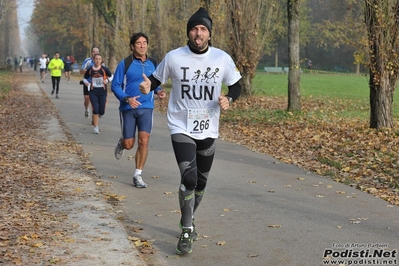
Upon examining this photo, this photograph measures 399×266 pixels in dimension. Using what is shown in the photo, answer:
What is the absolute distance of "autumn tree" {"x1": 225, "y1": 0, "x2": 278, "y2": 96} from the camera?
24.8 m

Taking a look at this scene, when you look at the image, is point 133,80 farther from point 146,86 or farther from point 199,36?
point 199,36

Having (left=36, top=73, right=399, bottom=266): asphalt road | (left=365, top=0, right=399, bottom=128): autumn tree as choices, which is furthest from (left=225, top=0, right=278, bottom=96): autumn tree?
(left=36, top=73, right=399, bottom=266): asphalt road

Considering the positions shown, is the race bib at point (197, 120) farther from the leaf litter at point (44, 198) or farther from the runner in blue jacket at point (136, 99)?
the runner in blue jacket at point (136, 99)

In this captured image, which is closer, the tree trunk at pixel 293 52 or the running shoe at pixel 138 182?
the running shoe at pixel 138 182

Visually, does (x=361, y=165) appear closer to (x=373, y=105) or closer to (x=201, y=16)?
(x=373, y=105)

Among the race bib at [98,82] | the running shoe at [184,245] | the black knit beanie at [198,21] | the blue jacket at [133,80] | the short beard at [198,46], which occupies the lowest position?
the running shoe at [184,245]

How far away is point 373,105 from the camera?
1559cm

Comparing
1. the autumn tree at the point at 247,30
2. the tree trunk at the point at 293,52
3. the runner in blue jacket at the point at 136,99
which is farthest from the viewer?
the autumn tree at the point at 247,30

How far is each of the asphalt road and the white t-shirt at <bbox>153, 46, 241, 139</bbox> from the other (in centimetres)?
110

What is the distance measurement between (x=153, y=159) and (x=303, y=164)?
2579mm

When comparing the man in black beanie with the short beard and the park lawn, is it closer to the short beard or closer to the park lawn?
the short beard

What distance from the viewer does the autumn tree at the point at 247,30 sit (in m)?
24.8

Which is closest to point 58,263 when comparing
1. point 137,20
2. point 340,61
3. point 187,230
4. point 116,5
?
point 187,230

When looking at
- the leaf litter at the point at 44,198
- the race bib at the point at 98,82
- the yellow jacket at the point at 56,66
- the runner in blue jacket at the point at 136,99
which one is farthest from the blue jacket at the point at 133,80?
the yellow jacket at the point at 56,66
